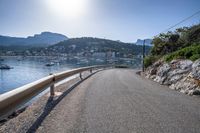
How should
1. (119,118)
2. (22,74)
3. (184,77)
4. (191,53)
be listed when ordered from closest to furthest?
(119,118) < (184,77) < (191,53) < (22,74)

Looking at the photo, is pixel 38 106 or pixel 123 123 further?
pixel 38 106

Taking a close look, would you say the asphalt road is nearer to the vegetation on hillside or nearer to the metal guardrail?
the metal guardrail

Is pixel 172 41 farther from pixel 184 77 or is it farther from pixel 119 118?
pixel 119 118

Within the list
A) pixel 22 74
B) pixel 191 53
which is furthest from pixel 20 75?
pixel 191 53

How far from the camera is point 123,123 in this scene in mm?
5074

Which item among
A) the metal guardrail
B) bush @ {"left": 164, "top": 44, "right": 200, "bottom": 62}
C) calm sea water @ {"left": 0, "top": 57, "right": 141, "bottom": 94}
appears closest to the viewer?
the metal guardrail

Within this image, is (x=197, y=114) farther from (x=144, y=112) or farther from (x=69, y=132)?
(x=69, y=132)

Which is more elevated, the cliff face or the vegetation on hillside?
the vegetation on hillside

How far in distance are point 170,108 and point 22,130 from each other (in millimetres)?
4329

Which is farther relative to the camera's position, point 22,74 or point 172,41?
point 22,74

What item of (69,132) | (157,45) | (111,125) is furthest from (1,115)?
(157,45)

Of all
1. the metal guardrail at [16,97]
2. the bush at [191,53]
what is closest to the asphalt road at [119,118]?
the metal guardrail at [16,97]

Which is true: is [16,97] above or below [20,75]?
above

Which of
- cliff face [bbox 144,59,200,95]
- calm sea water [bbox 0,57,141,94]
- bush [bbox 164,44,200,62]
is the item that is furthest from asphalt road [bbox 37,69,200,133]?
calm sea water [bbox 0,57,141,94]
